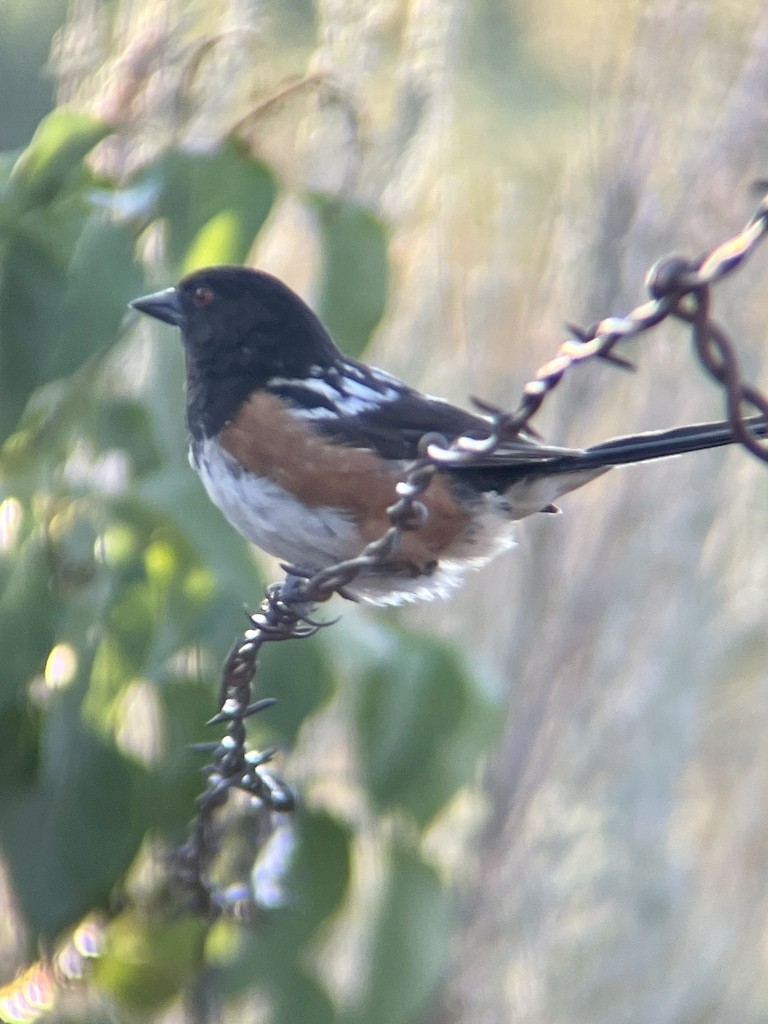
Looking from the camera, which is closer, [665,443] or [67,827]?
[665,443]

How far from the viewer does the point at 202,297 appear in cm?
314

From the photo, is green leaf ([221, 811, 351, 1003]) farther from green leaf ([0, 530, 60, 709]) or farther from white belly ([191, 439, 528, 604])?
green leaf ([0, 530, 60, 709])

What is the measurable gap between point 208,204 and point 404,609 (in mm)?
1734

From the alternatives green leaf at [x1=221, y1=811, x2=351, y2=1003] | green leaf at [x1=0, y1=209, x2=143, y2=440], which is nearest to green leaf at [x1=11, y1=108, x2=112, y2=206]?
green leaf at [x1=0, y1=209, x2=143, y2=440]

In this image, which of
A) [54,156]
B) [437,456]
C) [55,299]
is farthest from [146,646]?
[437,456]

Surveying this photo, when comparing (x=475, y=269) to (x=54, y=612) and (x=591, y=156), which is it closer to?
(x=591, y=156)

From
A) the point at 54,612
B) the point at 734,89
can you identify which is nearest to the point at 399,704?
the point at 54,612

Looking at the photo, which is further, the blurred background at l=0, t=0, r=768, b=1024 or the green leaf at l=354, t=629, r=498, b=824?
the green leaf at l=354, t=629, r=498, b=824

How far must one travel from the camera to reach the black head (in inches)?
121

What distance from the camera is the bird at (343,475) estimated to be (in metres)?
2.77

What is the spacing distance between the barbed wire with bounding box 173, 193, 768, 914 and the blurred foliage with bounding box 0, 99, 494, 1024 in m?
0.17

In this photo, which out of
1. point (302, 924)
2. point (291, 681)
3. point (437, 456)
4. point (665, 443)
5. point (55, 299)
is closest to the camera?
point (437, 456)

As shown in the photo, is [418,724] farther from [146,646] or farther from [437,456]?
[437,456]

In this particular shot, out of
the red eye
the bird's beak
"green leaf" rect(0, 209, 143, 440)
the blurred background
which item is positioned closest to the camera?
"green leaf" rect(0, 209, 143, 440)
